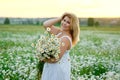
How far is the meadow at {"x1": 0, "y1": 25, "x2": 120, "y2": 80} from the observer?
6.58 metres

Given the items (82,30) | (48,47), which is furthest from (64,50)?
(82,30)

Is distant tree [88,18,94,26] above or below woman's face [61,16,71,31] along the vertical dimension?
→ below

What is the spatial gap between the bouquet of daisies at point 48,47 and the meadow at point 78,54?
2.39 feet

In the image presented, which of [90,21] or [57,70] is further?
[90,21]

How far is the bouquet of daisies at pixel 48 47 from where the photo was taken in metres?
4.76

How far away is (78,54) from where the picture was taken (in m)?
7.81

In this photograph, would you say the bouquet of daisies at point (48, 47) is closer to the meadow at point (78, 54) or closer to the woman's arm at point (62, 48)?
the woman's arm at point (62, 48)

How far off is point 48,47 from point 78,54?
10.0 ft

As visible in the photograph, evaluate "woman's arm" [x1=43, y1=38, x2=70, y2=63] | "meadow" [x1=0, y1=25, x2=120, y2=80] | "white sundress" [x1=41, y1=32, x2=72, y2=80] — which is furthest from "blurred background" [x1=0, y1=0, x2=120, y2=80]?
"woman's arm" [x1=43, y1=38, x2=70, y2=63]
